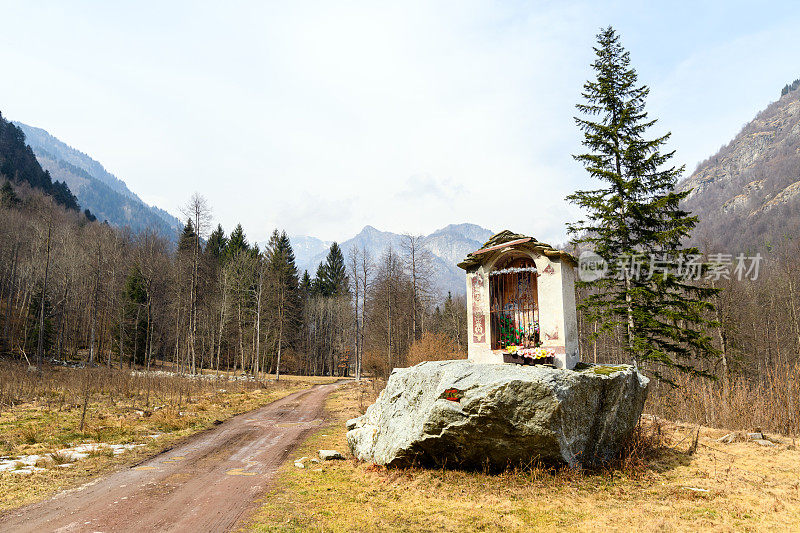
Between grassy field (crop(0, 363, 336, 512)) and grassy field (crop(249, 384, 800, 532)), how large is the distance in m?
4.41

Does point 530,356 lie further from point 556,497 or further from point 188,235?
point 188,235

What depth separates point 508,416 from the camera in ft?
25.3

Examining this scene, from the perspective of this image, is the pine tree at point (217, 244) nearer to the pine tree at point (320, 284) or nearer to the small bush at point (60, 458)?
the pine tree at point (320, 284)

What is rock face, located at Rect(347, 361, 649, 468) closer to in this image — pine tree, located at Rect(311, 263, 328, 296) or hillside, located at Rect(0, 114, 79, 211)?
pine tree, located at Rect(311, 263, 328, 296)

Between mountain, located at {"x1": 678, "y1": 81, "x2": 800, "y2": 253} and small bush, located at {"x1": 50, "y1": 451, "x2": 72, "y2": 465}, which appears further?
mountain, located at {"x1": 678, "y1": 81, "x2": 800, "y2": 253}

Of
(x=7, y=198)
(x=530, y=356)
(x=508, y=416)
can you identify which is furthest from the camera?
(x=7, y=198)

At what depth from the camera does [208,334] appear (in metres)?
40.7

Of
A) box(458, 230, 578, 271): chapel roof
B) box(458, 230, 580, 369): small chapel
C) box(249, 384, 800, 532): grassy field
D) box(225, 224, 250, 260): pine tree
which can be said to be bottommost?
box(249, 384, 800, 532): grassy field

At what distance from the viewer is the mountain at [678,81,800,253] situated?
74975 millimetres

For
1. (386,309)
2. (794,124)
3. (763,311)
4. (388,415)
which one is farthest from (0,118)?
(794,124)

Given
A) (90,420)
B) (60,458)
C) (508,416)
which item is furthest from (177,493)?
(90,420)

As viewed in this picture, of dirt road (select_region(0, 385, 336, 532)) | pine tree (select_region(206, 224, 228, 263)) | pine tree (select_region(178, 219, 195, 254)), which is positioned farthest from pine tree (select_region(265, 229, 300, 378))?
dirt road (select_region(0, 385, 336, 532))

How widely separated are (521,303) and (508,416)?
361 cm

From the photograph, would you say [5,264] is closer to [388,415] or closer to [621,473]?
[388,415]
